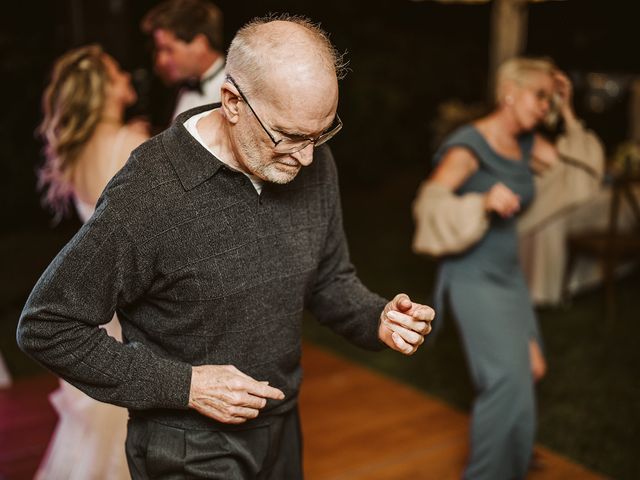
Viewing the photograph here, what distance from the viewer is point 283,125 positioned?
147cm

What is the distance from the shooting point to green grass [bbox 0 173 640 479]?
3.77 m

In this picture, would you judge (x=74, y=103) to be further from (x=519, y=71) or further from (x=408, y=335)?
(x=408, y=335)

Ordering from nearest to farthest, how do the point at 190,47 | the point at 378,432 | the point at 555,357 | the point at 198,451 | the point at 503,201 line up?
the point at 198,451, the point at 503,201, the point at 190,47, the point at 378,432, the point at 555,357

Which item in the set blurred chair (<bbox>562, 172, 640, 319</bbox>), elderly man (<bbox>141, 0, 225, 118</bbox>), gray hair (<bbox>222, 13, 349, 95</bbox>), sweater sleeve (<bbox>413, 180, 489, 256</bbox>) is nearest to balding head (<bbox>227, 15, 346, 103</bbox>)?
A: gray hair (<bbox>222, 13, 349, 95</bbox>)

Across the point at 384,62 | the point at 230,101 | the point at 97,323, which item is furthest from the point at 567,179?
the point at 384,62

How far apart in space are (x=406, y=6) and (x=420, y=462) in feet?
29.5

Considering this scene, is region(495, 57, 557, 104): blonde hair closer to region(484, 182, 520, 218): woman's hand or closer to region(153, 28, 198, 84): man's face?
region(484, 182, 520, 218): woman's hand

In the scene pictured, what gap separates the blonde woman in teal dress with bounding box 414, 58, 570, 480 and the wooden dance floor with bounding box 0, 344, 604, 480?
542 millimetres

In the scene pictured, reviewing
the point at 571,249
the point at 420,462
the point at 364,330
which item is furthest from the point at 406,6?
the point at 364,330

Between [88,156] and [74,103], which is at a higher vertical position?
[74,103]

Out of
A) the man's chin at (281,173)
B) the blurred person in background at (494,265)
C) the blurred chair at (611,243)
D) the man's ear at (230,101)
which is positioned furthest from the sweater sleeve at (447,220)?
the blurred chair at (611,243)

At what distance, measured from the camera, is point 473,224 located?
2791 millimetres

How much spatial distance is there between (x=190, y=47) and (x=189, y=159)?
177 centimetres

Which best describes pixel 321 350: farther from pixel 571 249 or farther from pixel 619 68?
pixel 619 68
